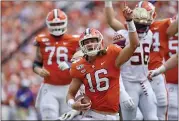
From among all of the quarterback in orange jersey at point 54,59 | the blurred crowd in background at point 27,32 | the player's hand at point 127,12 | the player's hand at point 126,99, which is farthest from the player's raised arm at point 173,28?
the blurred crowd in background at point 27,32

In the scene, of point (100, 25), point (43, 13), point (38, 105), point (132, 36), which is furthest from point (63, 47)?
point (43, 13)

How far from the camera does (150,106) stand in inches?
368

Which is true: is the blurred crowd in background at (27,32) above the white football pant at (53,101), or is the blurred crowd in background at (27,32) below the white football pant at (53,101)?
below

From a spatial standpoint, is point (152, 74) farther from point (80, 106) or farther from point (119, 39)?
point (80, 106)

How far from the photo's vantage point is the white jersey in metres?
9.20

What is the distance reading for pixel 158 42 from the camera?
9688 mm

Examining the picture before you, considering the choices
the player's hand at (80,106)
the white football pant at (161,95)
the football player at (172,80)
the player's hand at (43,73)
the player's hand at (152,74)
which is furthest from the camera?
the football player at (172,80)

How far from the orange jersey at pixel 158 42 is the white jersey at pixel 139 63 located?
0.29m

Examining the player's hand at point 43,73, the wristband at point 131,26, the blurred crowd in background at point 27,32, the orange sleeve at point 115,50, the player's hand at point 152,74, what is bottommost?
the blurred crowd in background at point 27,32

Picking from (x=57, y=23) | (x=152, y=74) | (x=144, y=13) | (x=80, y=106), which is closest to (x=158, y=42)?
(x=144, y=13)

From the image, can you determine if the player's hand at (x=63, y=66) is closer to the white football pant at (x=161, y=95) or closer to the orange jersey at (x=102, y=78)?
the white football pant at (x=161, y=95)

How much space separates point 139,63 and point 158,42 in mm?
604

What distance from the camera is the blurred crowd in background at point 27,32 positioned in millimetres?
14708

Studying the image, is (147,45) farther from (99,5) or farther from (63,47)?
(99,5)
